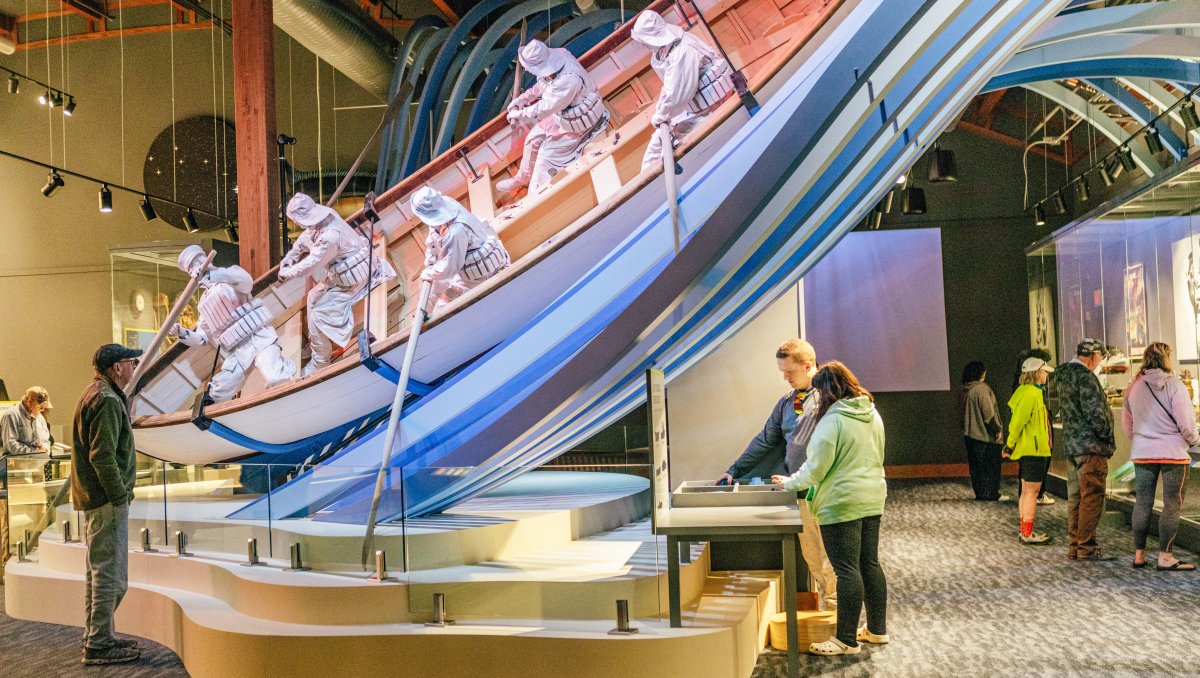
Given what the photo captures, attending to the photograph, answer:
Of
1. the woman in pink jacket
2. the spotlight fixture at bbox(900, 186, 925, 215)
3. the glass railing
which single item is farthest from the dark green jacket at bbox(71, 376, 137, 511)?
the spotlight fixture at bbox(900, 186, 925, 215)

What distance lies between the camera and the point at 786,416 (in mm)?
4324

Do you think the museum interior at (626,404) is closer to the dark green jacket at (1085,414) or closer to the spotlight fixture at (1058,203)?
the dark green jacket at (1085,414)

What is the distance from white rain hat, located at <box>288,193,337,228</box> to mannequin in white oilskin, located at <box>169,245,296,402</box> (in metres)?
0.49

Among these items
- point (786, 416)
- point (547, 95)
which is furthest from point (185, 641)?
point (547, 95)

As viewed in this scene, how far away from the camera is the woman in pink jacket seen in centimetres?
519

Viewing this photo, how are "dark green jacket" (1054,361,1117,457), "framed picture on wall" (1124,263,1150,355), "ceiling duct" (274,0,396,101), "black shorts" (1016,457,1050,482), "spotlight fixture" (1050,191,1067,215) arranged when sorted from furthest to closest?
"spotlight fixture" (1050,191,1067,215) < "ceiling duct" (274,0,396,101) < "framed picture on wall" (1124,263,1150,355) < "black shorts" (1016,457,1050,482) < "dark green jacket" (1054,361,1117,457)

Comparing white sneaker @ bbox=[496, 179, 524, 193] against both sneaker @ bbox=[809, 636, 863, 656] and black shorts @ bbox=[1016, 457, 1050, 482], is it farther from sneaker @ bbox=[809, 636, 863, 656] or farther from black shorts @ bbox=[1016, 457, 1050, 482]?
black shorts @ bbox=[1016, 457, 1050, 482]

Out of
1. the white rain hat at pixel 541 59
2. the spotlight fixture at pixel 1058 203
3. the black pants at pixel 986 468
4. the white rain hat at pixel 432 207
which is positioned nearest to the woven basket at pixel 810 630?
the white rain hat at pixel 432 207

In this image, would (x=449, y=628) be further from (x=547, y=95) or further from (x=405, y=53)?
(x=405, y=53)

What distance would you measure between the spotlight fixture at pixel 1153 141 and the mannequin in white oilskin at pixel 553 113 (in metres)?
4.19

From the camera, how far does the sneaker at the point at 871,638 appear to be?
13.1 ft

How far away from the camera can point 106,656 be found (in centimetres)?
425

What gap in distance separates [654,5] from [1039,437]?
3484 mm

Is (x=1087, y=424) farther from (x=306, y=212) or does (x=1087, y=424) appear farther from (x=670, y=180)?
(x=306, y=212)
